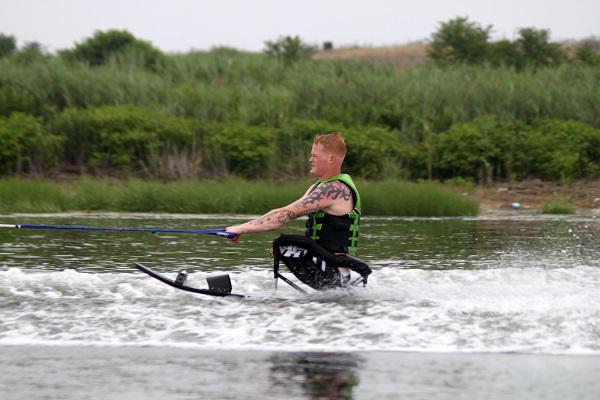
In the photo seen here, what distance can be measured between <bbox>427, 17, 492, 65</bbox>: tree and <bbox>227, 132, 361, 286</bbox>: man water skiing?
2758cm

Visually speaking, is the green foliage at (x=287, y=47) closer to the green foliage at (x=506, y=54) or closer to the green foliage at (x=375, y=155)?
the green foliage at (x=506, y=54)

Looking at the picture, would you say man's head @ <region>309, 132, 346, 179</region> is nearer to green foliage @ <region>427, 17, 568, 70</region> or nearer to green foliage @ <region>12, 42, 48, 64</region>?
green foliage @ <region>12, 42, 48, 64</region>

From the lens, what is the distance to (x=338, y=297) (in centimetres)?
872

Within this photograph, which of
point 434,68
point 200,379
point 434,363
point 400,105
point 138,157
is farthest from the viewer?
point 434,68

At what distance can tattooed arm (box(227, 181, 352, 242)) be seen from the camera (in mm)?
8570

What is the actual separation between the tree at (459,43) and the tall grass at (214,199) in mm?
18196

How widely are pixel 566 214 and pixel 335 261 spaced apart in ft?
36.0

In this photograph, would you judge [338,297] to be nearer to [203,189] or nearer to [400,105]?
[203,189]

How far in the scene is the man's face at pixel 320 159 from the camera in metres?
8.59

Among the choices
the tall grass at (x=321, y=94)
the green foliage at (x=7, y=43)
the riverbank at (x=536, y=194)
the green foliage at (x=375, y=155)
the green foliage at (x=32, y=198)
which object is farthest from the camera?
the green foliage at (x=7, y=43)

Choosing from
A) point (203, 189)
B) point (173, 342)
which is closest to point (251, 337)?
point (173, 342)

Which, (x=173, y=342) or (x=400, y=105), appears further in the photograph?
(x=400, y=105)

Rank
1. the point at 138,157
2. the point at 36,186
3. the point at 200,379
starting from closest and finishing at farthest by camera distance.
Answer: the point at 200,379
the point at 36,186
the point at 138,157

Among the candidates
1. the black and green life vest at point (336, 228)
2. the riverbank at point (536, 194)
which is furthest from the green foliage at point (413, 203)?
the black and green life vest at point (336, 228)
